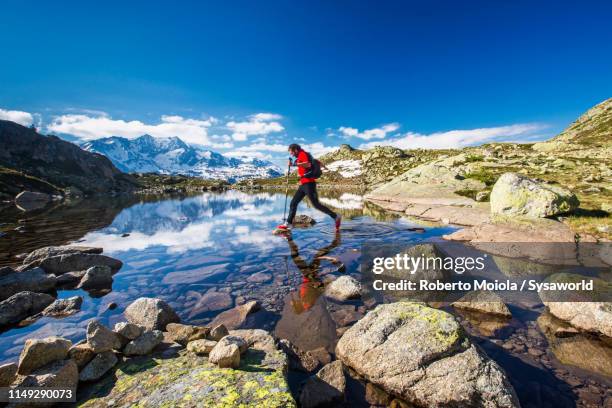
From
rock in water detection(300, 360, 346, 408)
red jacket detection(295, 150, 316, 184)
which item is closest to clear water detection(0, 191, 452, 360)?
rock in water detection(300, 360, 346, 408)

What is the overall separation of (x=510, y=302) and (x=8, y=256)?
73.5ft

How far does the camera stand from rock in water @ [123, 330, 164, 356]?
5.47 metres

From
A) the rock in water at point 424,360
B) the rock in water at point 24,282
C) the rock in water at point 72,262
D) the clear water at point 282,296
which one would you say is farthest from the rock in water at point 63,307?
the rock in water at point 424,360

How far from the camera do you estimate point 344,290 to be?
8.85m

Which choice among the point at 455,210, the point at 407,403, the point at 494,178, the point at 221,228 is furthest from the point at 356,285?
the point at 494,178

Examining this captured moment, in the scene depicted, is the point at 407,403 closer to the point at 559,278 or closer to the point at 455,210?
the point at 559,278

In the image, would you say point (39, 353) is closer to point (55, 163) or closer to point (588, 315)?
point (588, 315)

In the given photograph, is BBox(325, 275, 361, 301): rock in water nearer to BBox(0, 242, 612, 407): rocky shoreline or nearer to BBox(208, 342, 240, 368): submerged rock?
BBox(0, 242, 612, 407): rocky shoreline

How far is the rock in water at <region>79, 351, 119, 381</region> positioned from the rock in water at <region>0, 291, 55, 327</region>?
196 inches

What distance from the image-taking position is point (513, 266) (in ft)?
37.1

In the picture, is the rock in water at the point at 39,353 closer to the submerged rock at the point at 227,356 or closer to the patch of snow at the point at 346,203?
the submerged rock at the point at 227,356

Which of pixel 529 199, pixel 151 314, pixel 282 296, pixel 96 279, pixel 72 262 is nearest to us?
pixel 151 314

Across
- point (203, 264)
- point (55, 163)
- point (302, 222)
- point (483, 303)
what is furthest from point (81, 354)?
point (55, 163)

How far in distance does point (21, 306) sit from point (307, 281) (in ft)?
28.2
